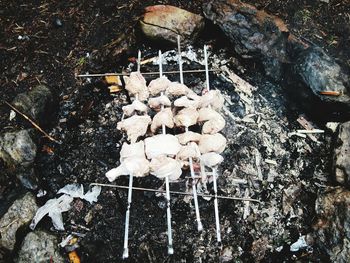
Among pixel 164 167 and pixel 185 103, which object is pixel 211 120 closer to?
pixel 185 103

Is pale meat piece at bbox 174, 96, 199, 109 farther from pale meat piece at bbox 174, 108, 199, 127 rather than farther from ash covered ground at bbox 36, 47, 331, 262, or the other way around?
ash covered ground at bbox 36, 47, 331, 262

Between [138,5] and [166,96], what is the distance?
247 centimetres

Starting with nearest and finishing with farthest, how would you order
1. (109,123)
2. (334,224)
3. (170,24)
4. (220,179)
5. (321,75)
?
1. (334,224)
2. (220,179)
3. (321,75)
4. (109,123)
5. (170,24)

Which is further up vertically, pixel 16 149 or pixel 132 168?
pixel 132 168

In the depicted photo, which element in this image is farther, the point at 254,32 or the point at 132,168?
the point at 254,32

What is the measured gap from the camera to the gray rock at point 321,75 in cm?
514

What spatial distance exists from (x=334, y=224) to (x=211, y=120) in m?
1.98

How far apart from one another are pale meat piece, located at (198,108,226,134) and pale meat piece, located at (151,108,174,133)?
0.41 metres

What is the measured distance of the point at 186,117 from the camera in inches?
184

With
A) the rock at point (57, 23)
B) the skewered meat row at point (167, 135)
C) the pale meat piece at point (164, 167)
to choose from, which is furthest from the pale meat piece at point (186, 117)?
the rock at point (57, 23)

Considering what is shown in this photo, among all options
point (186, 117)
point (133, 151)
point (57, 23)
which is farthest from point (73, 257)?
point (57, 23)

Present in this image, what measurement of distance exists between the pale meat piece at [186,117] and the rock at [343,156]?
2.00 meters

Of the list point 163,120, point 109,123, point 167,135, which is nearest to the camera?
Answer: point 167,135

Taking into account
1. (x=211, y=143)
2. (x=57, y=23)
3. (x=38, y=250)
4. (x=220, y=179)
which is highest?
(x=57, y=23)
